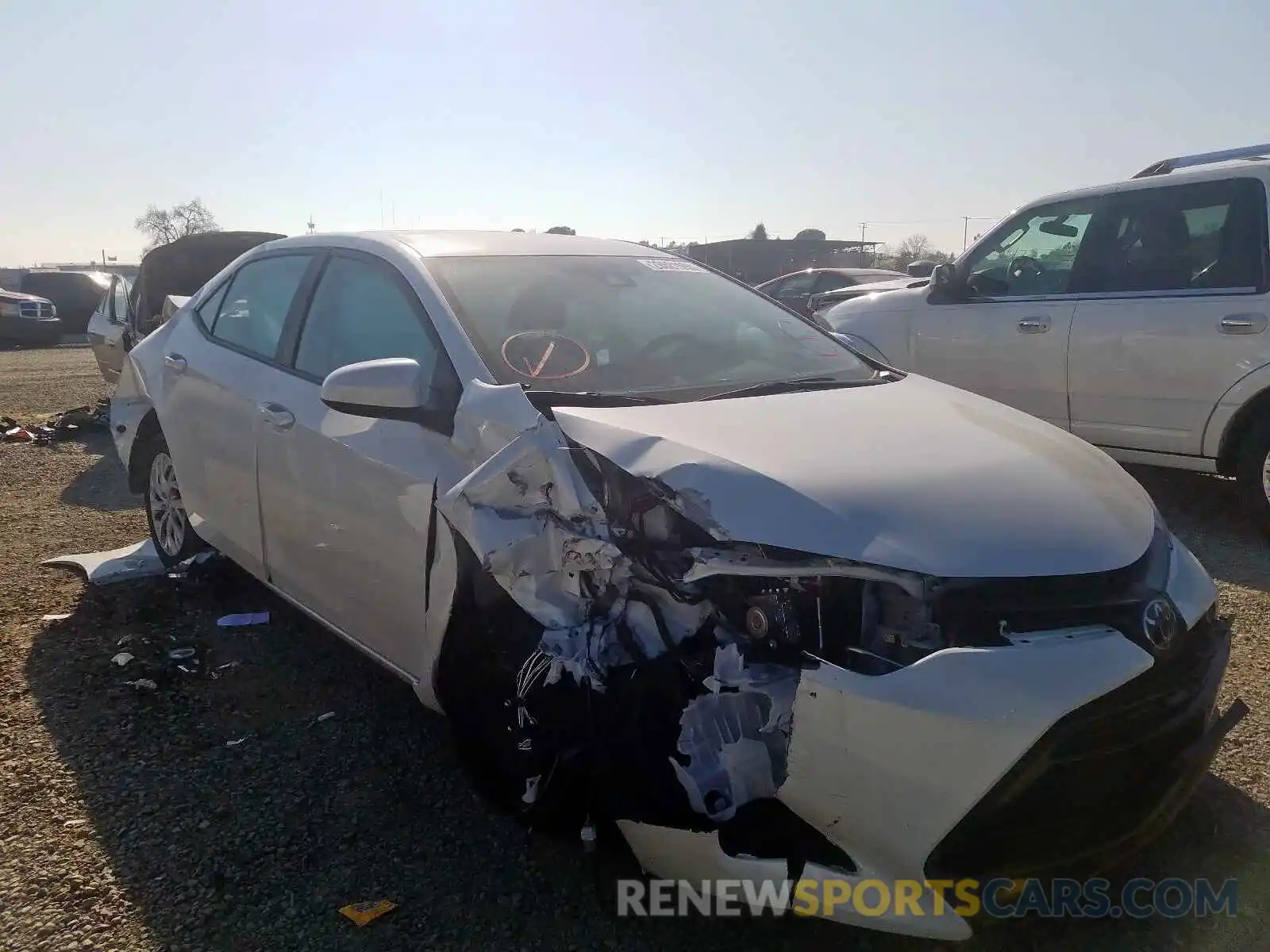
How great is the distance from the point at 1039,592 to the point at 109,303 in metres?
10.4

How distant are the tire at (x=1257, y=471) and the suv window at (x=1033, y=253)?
1.29 meters

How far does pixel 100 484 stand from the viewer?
6.76m

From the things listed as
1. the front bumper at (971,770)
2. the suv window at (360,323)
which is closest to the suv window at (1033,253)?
the suv window at (360,323)

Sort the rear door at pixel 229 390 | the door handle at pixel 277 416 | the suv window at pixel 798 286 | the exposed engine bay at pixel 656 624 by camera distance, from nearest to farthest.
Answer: the exposed engine bay at pixel 656 624 → the door handle at pixel 277 416 → the rear door at pixel 229 390 → the suv window at pixel 798 286

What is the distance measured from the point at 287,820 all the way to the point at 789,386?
189 cm

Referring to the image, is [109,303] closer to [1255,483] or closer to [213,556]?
[213,556]

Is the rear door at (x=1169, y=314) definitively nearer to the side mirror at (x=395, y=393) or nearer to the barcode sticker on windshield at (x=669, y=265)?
the barcode sticker on windshield at (x=669, y=265)

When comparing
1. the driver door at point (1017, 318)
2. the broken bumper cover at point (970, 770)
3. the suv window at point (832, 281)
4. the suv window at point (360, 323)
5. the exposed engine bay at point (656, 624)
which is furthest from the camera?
the suv window at point (832, 281)

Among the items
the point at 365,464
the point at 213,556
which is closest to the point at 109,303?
the point at 213,556

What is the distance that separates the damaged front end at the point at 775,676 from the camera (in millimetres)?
1886

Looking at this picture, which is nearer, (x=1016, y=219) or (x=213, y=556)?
(x=213, y=556)

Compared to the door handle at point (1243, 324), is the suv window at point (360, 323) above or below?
above

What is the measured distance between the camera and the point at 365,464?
2.93 meters

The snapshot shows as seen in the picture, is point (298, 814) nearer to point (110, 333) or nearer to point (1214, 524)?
point (1214, 524)
